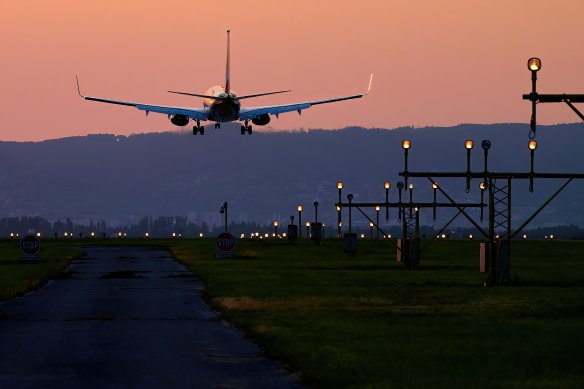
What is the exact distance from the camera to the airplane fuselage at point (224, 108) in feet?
334

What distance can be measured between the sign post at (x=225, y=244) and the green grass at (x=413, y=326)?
88.0ft

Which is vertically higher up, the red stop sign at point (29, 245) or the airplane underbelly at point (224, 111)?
the airplane underbelly at point (224, 111)

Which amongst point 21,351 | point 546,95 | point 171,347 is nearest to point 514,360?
point 171,347

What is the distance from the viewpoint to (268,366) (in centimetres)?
2448

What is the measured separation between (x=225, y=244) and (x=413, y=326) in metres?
60.4

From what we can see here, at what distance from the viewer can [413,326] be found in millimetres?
33000

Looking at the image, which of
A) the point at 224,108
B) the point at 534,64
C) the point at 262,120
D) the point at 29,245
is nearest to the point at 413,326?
the point at 534,64

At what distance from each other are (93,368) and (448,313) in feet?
53.3

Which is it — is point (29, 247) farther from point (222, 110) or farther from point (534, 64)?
point (534, 64)

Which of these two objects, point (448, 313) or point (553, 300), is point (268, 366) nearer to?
point (448, 313)

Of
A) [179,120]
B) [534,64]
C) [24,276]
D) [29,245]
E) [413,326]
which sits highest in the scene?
[179,120]

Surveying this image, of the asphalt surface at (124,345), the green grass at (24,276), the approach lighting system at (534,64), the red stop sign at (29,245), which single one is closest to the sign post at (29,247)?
the red stop sign at (29,245)

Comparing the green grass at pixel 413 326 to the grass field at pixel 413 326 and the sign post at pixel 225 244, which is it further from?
the sign post at pixel 225 244

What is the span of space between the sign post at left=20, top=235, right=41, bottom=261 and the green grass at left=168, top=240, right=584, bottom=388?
29.0 m
